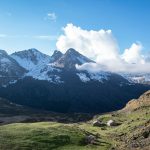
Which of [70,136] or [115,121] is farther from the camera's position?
[115,121]

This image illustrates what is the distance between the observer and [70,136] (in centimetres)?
7981

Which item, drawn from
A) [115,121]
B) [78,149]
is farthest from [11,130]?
[115,121]

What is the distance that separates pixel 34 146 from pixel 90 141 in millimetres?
12648

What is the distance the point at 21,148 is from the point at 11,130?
13.5 metres

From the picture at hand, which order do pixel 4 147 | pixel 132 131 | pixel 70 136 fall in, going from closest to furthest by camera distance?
1. pixel 4 147
2. pixel 70 136
3. pixel 132 131

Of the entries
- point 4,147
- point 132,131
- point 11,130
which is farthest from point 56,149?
point 132,131

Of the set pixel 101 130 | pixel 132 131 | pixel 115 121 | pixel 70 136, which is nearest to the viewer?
pixel 70 136

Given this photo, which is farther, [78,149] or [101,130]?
[101,130]

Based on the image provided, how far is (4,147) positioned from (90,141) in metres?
17.9

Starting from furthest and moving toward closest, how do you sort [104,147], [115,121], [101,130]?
[115,121] → [101,130] → [104,147]

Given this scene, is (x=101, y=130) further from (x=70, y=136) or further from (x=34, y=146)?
(x=34, y=146)

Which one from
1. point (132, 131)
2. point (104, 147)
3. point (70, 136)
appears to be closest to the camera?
point (104, 147)

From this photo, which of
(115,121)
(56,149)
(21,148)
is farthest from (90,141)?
(115,121)

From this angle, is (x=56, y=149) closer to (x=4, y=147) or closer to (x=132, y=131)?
(x=4, y=147)
